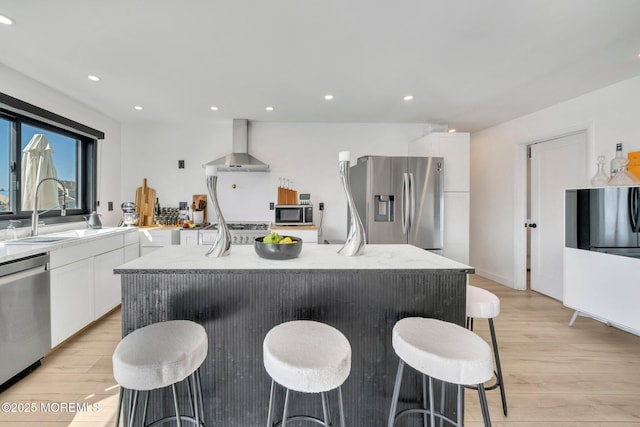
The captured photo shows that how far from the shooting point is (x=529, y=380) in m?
1.93

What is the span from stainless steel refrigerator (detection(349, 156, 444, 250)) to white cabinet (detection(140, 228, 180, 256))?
8.28 ft

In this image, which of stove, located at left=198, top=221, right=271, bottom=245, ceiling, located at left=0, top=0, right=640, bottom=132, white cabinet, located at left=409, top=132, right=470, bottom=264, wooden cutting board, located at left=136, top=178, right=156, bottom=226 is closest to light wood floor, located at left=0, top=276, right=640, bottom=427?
Answer: white cabinet, located at left=409, top=132, right=470, bottom=264

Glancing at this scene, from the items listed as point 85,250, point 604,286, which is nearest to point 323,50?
point 85,250

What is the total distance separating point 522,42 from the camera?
201 centimetres

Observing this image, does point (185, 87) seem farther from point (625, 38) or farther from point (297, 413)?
point (625, 38)

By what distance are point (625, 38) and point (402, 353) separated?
2.74m

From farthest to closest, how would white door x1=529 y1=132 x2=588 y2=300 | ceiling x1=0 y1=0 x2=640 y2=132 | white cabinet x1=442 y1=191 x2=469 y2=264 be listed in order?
1. white cabinet x1=442 y1=191 x2=469 y2=264
2. white door x1=529 y1=132 x2=588 y2=300
3. ceiling x1=0 y1=0 x2=640 y2=132

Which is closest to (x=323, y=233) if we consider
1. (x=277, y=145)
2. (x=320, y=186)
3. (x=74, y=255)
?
(x=320, y=186)

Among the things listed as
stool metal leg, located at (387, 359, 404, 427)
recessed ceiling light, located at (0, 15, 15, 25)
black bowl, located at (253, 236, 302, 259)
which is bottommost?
stool metal leg, located at (387, 359, 404, 427)

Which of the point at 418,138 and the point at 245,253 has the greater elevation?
the point at 418,138

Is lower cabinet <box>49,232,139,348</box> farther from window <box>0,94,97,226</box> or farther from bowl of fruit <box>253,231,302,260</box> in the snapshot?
bowl of fruit <box>253,231,302,260</box>

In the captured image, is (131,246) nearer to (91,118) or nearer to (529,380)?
(91,118)

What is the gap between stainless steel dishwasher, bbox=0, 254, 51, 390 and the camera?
178cm

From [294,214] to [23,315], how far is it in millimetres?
2654
